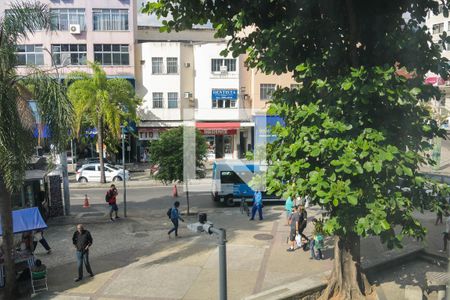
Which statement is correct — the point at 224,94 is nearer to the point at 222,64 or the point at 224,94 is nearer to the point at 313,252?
the point at 222,64

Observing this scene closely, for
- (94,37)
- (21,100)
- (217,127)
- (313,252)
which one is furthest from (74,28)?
(313,252)

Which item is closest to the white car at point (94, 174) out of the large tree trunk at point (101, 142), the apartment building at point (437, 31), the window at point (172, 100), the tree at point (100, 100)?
the large tree trunk at point (101, 142)

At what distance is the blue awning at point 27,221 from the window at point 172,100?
25894 millimetres

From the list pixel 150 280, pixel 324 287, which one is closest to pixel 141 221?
pixel 150 280

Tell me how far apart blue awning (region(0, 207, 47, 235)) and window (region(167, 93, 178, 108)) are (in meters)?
25.9

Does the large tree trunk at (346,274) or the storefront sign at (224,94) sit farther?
the storefront sign at (224,94)

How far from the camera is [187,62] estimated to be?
126 feet

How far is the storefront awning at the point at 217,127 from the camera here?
36.9m

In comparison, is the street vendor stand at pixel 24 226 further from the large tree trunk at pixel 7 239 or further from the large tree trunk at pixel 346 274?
the large tree trunk at pixel 346 274

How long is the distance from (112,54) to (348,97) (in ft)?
110

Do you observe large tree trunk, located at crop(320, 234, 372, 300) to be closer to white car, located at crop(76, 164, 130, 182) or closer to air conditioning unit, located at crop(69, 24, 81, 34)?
white car, located at crop(76, 164, 130, 182)

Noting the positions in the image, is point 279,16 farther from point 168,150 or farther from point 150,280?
point 168,150

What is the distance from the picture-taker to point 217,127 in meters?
36.9

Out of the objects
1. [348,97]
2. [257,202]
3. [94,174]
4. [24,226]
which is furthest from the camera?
[94,174]
